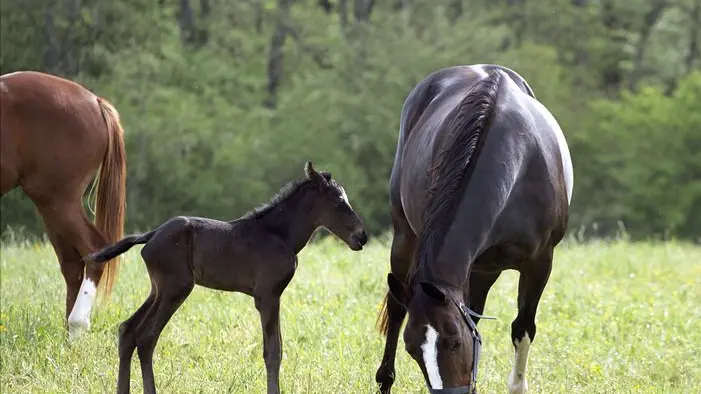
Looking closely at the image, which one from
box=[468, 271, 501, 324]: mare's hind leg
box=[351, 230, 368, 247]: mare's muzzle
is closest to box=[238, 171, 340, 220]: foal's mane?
box=[351, 230, 368, 247]: mare's muzzle

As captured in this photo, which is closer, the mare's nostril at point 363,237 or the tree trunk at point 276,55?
the mare's nostril at point 363,237

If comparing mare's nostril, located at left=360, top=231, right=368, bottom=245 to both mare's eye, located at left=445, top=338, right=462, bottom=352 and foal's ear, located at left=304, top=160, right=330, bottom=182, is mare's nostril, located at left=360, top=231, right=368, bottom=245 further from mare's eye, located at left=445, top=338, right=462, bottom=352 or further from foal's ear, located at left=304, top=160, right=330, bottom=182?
mare's eye, located at left=445, top=338, right=462, bottom=352

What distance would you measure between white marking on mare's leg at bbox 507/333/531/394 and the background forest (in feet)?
79.3

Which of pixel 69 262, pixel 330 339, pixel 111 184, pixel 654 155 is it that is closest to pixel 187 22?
pixel 654 155

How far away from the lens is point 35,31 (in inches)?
968

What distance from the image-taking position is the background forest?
105 ft

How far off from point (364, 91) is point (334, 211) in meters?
32.9

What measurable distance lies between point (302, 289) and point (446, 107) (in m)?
2.84

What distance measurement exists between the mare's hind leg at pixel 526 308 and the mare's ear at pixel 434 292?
1253 mm

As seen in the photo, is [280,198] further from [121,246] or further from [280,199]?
[121,246]

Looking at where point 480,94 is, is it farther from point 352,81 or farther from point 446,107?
point 352,81

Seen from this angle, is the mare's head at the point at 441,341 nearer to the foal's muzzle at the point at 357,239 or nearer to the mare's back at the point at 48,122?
the foal's muzzle at the point at 357,239

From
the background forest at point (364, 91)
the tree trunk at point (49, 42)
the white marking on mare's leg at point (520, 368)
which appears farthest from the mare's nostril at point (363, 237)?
the background forest at point (364, 91)

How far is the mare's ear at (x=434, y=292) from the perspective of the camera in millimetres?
4078
